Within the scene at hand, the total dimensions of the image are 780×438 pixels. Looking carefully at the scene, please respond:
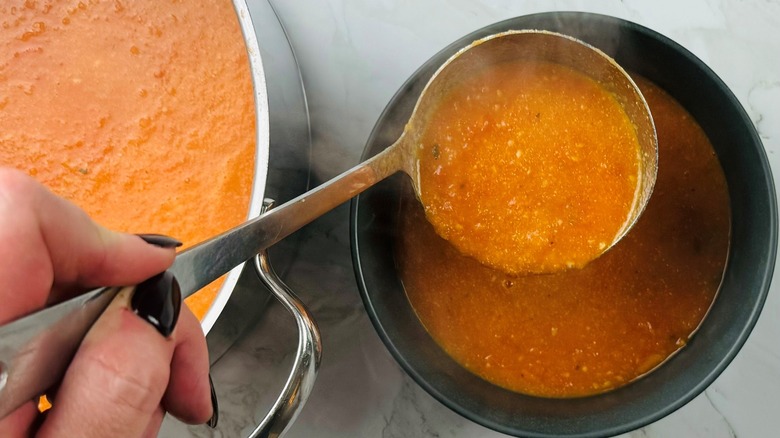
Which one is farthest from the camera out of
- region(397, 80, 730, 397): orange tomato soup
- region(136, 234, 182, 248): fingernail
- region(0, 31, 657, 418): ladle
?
region(397, 80, 730, 397): orange tomato soup

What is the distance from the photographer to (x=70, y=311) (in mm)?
506

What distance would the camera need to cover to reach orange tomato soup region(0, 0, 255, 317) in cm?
102

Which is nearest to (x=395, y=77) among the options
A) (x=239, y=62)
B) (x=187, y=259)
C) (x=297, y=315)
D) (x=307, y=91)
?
(x=307, y=91)

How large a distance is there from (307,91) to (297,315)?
0.47 m

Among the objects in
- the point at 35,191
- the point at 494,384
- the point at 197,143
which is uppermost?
the point at 35,191

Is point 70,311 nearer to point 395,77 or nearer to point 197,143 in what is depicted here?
point 197,143

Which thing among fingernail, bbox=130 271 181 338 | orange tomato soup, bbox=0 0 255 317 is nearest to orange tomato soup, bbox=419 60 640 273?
orange tomato soup, bbox=0 0 255 317

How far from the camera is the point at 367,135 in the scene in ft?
3.75

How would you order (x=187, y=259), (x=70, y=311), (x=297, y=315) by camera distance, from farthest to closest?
(x=297, y=315), (x=187, y=259), (x=70, y=311)

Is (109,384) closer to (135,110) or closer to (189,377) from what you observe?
(189,377)

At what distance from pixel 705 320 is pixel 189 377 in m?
0.75

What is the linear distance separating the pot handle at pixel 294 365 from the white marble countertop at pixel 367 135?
0.87 feet

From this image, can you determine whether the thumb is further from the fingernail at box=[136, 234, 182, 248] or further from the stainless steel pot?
the stainless steel pot

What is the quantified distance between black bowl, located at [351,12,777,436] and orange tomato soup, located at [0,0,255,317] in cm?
24
